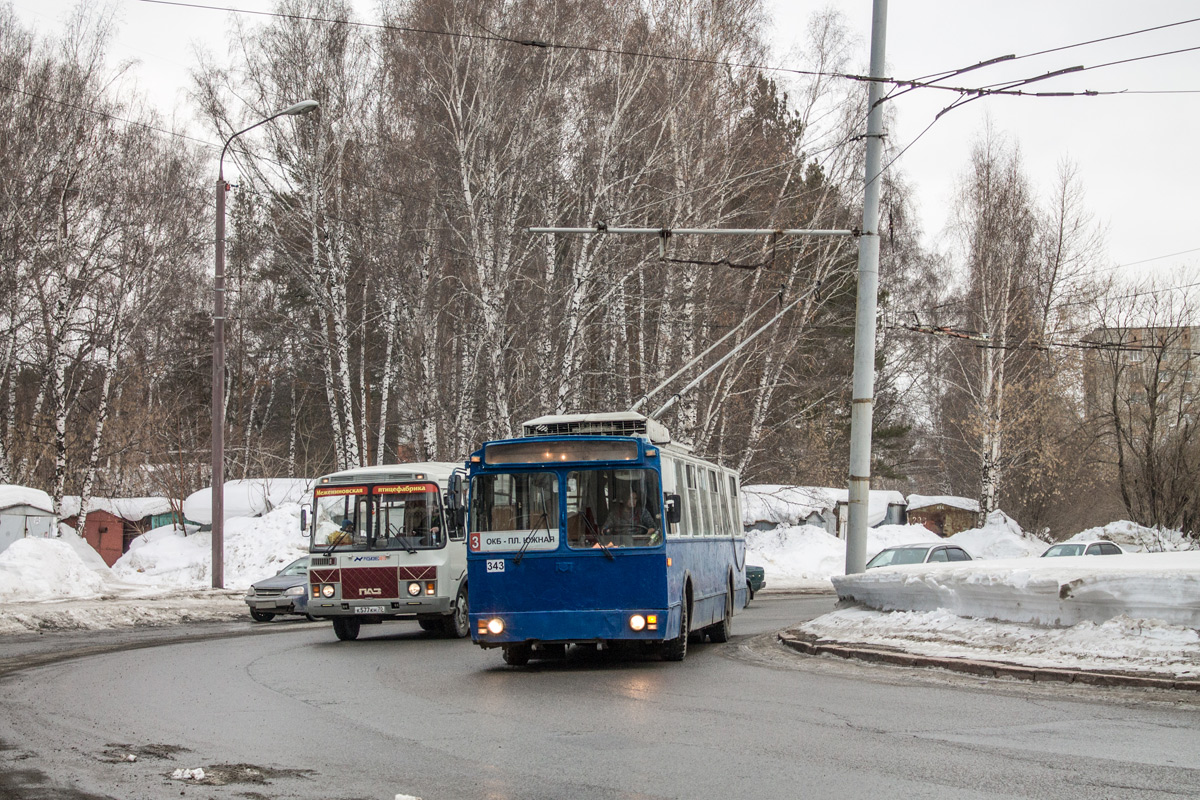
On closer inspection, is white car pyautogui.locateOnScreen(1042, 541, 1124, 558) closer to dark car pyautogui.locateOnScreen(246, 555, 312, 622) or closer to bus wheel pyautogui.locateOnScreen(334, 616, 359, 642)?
dark car pyautogui.locateOnScreen(246, 555, 312, 622)

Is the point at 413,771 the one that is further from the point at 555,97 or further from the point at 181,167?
the point at 181,167

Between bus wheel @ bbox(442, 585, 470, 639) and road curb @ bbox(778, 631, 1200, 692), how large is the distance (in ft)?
18.3

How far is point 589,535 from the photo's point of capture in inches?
551

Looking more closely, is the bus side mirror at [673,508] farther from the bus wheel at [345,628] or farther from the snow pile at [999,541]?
the snow pile at [999,541]

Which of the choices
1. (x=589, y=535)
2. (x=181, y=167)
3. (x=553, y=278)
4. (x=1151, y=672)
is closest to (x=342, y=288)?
(x=553, y=278)

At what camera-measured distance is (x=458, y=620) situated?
19750 millimetres

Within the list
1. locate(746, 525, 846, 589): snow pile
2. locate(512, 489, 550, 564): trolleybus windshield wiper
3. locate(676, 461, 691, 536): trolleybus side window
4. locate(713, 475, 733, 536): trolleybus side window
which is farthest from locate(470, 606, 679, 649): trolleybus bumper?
locate(746, 525, 846, 589): snow pile

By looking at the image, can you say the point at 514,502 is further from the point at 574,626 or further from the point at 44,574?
the point at 44,574

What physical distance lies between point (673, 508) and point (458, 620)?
6.87 m

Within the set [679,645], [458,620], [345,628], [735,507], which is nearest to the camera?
[679,645]

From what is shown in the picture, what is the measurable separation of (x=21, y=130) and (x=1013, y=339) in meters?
34.6

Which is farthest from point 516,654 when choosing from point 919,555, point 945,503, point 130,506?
point 945,503

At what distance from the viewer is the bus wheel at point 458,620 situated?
1952 centimetres

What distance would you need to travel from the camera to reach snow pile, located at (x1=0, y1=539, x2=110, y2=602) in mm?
25734
